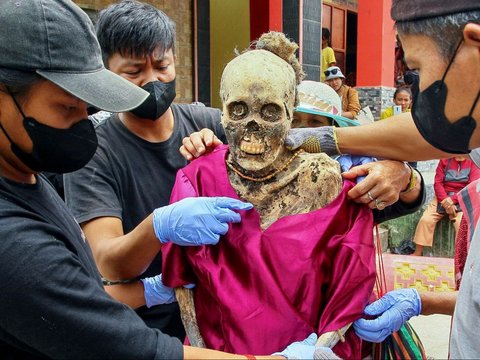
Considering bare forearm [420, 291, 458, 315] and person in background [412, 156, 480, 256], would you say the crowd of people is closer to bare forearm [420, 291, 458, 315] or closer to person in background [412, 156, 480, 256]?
bare forearm [420, 291, 458, 315]

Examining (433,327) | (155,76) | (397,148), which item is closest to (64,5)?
(155,76)

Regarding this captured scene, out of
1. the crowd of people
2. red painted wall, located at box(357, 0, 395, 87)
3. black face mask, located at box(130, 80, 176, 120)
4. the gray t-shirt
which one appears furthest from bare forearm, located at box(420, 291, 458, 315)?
red painted wall, located at box(357, 0, 395, 87)

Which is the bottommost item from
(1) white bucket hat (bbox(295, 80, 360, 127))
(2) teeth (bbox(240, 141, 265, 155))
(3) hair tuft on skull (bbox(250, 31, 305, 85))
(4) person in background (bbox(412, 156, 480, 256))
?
(4) person in background (bbox(412, 156, 480, 256))

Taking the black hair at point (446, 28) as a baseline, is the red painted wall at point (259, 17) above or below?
above

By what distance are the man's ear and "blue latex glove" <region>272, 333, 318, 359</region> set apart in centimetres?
89

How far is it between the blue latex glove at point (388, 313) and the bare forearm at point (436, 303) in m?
0.14

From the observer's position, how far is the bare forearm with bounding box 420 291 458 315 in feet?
6.28

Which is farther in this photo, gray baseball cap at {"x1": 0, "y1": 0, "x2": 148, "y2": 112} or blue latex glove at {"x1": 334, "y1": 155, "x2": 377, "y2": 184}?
blue latex glove at {"x1": 334, "y1": 155, "x2": 377, "y2": 184}

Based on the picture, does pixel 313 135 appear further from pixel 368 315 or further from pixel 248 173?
→ pixel 368 315

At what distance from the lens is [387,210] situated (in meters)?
1.82

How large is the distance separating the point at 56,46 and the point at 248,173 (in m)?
0.75

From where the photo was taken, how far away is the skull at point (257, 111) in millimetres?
1652

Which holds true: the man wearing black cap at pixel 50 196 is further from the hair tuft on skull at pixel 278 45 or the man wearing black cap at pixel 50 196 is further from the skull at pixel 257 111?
the hair tuft on skull at pixel 278 45

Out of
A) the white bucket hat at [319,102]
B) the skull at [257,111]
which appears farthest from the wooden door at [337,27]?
the skull at [257,111]
